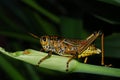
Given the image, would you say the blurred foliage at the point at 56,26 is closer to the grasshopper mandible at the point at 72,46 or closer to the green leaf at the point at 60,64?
the grasshopper mandible at the point at 72,46

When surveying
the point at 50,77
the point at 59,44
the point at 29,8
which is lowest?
the point at 50,77

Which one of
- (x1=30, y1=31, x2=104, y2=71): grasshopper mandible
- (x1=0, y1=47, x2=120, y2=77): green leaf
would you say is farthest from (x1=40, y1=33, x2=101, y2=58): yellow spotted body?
(x1=0, y1=47, x2=120, y2=77): green leaf

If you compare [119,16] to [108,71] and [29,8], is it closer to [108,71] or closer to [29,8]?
[108,71]

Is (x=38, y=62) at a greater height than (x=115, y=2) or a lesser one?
lesser

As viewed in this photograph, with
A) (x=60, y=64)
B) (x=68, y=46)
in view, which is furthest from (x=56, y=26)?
(x=60, y=64)

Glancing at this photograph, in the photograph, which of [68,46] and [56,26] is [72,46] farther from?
[56,26]


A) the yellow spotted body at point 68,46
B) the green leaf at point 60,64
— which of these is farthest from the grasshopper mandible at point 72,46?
the green leaf at point 60,64

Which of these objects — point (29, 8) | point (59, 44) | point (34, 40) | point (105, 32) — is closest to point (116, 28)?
point (105, 32)
